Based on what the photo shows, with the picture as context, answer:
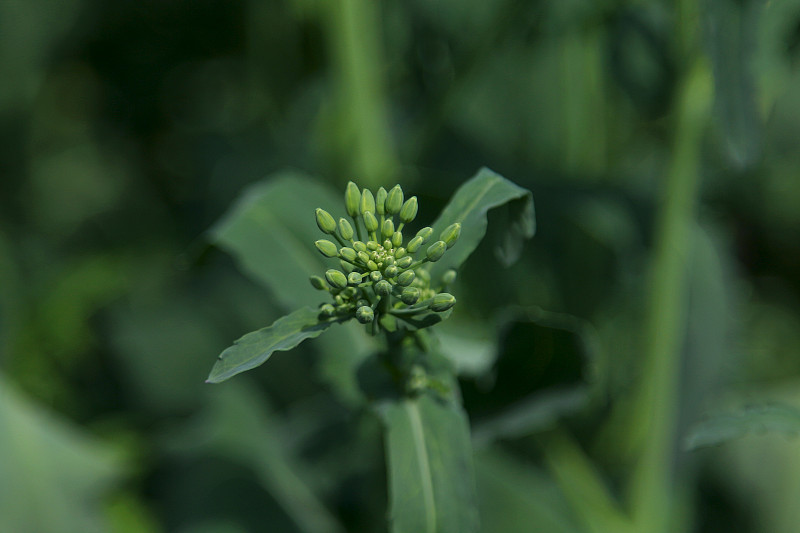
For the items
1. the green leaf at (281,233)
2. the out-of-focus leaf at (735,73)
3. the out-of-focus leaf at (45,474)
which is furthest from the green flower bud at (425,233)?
the out-of-focus leaf at (45,474)

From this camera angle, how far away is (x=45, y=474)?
0.74 metres

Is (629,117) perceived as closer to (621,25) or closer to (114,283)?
(621,25)

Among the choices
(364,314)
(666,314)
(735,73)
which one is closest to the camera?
(364,314)

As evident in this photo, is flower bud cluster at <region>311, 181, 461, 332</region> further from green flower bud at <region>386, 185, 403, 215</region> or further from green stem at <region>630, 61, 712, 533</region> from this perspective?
green stem at <region>630, 61, 712, 533</region>

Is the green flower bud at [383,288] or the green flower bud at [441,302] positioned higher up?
the green flower bud at [383,288]

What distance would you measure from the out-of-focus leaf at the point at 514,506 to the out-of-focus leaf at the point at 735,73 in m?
0.33

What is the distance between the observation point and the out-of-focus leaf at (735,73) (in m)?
0.50

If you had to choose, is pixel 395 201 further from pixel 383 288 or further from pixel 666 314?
pixel 666 314

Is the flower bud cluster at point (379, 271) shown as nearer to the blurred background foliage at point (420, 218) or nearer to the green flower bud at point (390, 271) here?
the green flower bud at point (390, 271)

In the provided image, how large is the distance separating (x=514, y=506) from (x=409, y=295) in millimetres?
411

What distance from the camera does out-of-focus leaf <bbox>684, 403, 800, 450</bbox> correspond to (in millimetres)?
397

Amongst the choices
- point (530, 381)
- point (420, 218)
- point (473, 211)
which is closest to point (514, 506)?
point (530, 381)

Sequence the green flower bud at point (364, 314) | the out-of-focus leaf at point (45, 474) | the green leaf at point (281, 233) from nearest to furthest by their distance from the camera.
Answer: the green flower bud at point (364, 314) → the green leaf at point (281, 233) → the out-of-focus leaf at point (45, 474)

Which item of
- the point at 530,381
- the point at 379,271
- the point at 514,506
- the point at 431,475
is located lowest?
the point at 514,506
